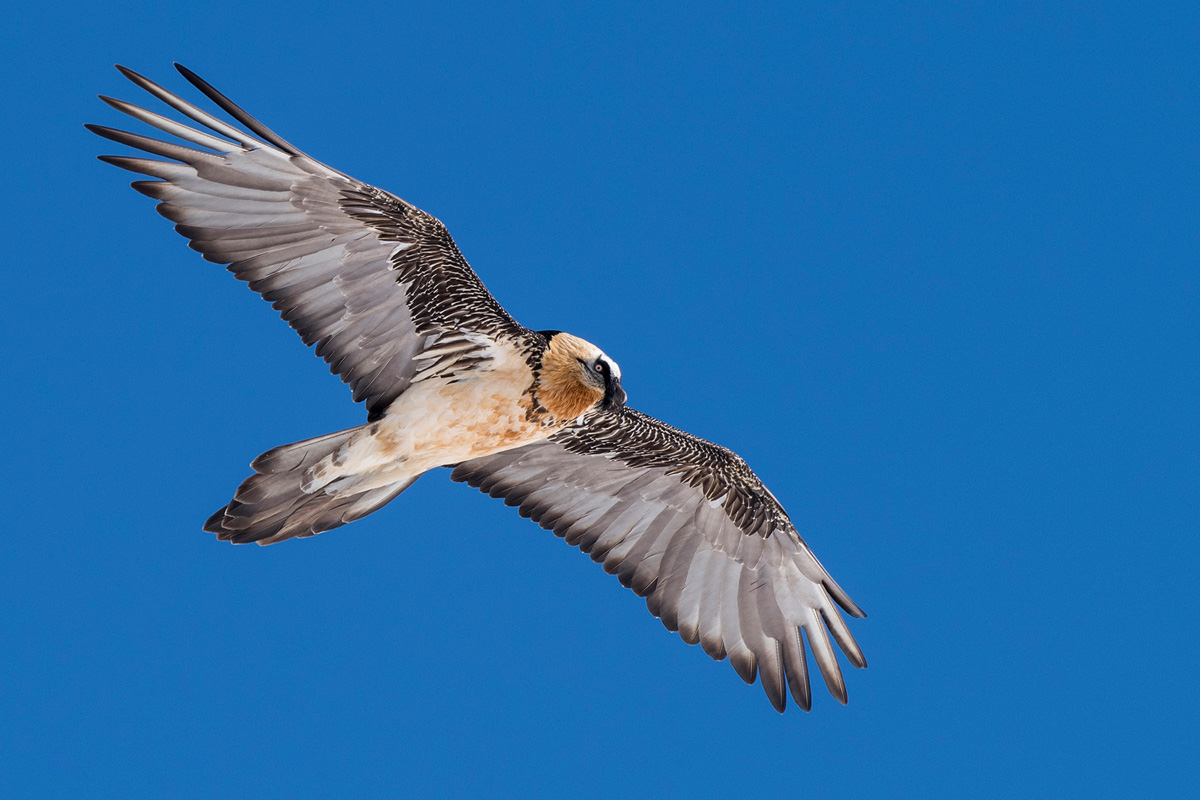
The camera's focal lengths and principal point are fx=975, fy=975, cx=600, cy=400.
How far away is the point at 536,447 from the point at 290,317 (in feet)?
7.53

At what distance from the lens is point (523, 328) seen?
22.3ft

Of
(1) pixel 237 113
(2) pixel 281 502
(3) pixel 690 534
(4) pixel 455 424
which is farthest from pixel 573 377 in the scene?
(1) pixel 237 113

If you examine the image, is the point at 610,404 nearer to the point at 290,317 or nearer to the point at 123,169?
the point at 290,317

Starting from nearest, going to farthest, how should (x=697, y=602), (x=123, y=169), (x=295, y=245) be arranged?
(x=123, y=169) → (x=295, y=245) → (x=697, y=602)

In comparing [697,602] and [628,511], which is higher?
[628,511]

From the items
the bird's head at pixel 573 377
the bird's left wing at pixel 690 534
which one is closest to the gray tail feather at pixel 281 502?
the bird's head at pixel 573 377

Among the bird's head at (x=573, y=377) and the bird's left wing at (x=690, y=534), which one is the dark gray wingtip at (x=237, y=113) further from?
the bird's left wing at (x=690, y=534)

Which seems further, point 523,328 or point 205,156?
point 523,328

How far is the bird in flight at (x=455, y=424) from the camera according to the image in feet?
20.0

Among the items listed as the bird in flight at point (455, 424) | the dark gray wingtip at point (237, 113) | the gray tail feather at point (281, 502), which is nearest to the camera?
the dark gray wingtip at point (237, 113)

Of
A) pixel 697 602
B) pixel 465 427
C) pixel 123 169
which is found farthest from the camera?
pixel 697 602

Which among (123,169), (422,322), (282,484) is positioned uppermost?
(422,322)

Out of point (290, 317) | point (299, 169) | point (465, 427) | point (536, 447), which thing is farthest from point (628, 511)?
point (299, 169)

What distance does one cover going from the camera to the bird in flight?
240 inches
